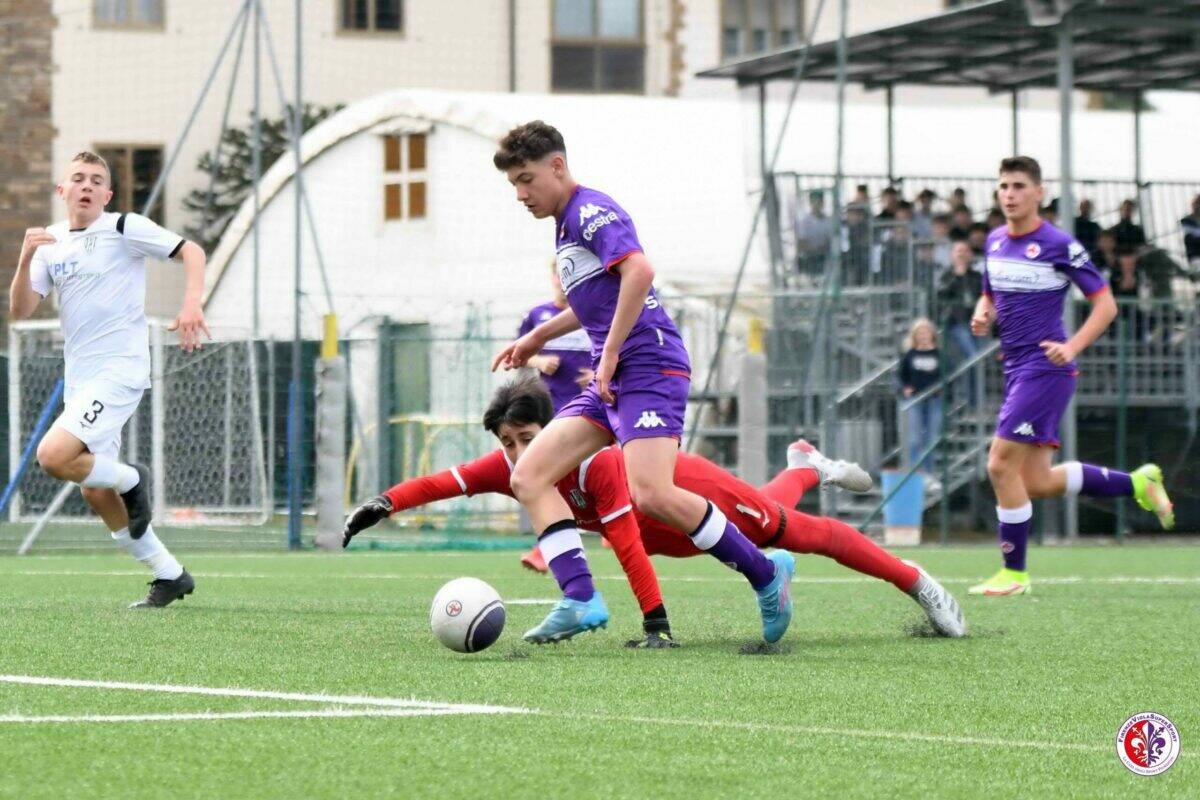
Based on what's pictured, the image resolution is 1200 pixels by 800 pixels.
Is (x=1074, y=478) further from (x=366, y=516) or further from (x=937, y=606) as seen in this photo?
(x=366, y=516)

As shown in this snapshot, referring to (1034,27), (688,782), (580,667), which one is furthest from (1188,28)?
(688,782)

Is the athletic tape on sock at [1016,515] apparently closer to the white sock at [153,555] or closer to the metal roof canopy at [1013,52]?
the white sock at [153,555]

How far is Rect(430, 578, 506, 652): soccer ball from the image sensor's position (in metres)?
7.46

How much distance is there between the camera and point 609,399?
7.55 metres

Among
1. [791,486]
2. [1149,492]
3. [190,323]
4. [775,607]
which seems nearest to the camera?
[775,607]

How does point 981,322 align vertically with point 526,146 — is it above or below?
below

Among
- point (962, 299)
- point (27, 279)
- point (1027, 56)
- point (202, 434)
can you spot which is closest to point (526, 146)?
point (27, 279)

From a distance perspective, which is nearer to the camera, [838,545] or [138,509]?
[838,545]

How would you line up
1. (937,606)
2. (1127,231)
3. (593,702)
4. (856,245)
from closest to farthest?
(593,702)
(937,606)
(1127,231)
(856,245)

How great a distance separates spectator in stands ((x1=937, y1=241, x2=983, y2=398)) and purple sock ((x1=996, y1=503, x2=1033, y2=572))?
8.84 meters

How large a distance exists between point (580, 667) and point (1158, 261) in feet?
53.2

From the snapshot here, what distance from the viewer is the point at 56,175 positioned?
112 ft

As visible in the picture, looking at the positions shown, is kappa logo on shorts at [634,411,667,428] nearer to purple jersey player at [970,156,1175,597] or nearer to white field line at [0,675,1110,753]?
white field line at [0,675,1110,753]

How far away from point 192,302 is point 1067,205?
12120mm
